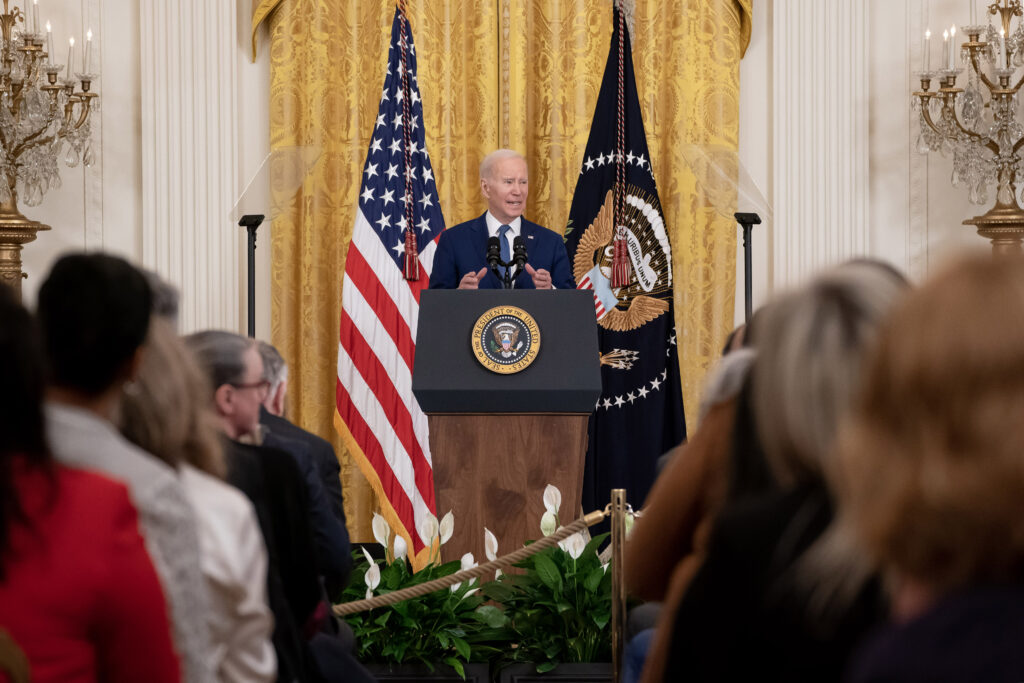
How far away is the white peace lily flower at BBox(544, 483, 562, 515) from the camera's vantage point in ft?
14.7

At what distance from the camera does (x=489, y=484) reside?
4.75m

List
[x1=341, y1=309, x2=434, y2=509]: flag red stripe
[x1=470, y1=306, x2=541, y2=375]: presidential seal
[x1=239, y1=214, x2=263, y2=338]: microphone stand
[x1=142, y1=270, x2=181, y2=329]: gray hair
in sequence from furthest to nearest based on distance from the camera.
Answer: [x1=341, y1=309, x2=434, y2=509]: flag red stripe, [x1=239, y1=214, x2=263, y2=338]: microphone stand, [x1=470, y1=306, x2=541, y2=375]: presidential seal, [x1=142, y1=270, x2=181, y2=329]: gray hair

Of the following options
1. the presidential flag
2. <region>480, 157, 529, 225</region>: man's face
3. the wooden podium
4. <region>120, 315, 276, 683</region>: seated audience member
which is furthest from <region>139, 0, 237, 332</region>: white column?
<region>120, 315, 276, 683</region>: seated audience member

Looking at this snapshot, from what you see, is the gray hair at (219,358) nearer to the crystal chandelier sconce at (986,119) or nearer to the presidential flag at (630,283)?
the presidential flag at (630,283)

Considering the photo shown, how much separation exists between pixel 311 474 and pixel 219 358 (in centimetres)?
38

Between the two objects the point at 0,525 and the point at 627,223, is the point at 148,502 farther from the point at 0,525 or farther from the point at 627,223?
the point at 627,223

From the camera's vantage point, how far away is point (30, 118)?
21.7 feet

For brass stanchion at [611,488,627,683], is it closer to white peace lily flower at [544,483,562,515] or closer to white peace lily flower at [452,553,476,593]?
white peace lily flower at [544,483,562,515]

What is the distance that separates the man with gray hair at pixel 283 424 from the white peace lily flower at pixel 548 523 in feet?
3.67

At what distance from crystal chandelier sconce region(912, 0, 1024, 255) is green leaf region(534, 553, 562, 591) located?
365cm

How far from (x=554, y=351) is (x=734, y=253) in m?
2.83

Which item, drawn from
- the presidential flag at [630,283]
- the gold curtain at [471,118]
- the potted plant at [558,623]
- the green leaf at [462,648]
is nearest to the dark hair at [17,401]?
the green leaf at [462,648]

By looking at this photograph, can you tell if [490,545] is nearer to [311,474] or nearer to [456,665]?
[456,665]

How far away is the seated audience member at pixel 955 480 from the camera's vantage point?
983 millimetres
